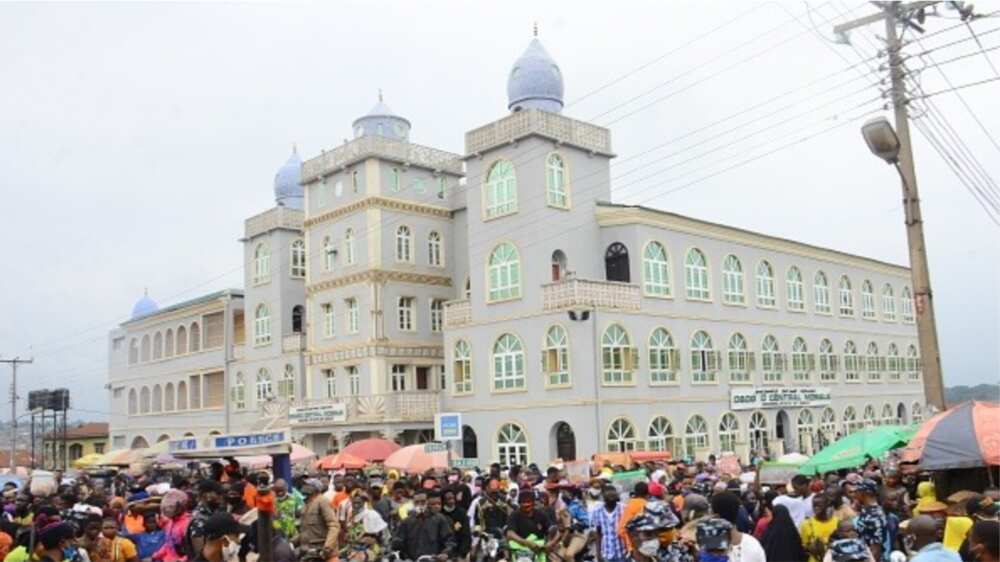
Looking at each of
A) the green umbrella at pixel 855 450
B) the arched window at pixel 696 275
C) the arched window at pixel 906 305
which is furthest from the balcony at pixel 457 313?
the arched window at pixel 906 305

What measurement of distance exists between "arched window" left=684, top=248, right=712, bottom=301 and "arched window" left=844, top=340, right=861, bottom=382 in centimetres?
1170

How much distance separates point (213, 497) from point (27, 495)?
682 cm

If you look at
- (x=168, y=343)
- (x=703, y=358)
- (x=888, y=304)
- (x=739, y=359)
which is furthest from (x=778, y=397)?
(x=168, y=343)

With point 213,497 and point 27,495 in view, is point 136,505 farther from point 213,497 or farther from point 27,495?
point 27,495

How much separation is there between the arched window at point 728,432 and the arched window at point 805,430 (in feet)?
16.3

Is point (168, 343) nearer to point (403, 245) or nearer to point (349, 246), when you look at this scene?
point (349, 246)

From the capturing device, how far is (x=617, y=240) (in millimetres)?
31094

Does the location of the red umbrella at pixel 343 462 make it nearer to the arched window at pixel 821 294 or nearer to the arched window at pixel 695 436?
the arched window at pixel 695 436

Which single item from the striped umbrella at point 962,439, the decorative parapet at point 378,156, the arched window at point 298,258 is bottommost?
the striped umbrella at point 962,439

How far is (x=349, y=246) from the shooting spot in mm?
35344

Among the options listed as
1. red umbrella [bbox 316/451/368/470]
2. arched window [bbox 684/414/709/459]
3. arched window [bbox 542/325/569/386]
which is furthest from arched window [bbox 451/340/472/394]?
red umbrella [bbox 316/451/368/470]

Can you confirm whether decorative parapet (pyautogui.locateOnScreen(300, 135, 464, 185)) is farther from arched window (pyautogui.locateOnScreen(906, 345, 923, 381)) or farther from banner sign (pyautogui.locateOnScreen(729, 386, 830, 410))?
arched window (pyautogui.locateOnScreen(906, 345, 923, 381))

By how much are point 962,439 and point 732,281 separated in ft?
83.2

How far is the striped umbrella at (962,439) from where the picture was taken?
9578 mm
